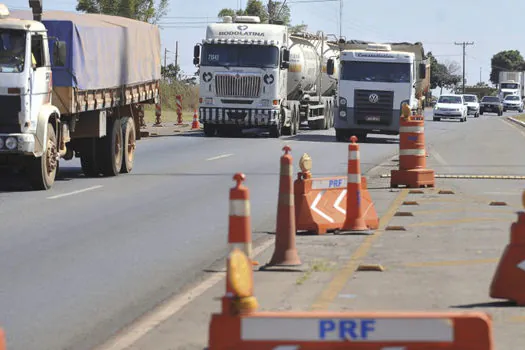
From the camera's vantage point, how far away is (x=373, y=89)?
3866 centimetres

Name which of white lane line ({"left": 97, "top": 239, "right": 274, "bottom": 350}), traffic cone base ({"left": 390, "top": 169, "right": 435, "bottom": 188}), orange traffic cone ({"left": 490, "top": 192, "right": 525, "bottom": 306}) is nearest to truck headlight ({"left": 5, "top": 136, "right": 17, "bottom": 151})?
traffic cone base ({"left": 390, "top": 169, "right": 435, "bottom": 188})

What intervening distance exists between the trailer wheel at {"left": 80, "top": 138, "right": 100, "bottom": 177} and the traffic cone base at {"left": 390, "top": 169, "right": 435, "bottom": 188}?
5.62 m

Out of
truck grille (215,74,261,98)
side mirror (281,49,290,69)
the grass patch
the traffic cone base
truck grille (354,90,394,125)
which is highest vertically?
side mirror (281,49,290,69)

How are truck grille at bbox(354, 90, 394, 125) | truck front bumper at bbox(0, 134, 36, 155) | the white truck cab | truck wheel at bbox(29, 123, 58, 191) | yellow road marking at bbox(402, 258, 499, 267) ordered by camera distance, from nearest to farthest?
1. yellow road marking at bbox(402, 258, 499, 267)
2. truck front bumper at bbox(0, 134, 36, 155)
3. the white truck cab
4. truck wheel at bbox(29, 123, 58, 191)
5. truck grille at bbox(354, 90, 394, 125)

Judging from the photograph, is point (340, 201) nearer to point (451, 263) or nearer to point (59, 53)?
point (451, 263)

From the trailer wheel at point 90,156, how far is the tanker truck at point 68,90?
0.02m

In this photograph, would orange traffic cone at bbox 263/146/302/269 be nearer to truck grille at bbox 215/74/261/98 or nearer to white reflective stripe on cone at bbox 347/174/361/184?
white reflective stripe on cone at bbox 347/174/361/184

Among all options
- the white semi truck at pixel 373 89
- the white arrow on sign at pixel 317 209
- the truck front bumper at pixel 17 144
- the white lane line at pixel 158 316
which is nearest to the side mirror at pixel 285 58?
the white semi truck at pixel 373 89

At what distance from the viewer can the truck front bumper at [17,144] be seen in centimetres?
1844

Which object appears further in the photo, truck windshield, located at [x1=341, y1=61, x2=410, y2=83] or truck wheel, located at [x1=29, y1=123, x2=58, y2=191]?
truck windshield, located at [x1=341, y1=61, x2=410, y2=83]

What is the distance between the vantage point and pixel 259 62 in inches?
1544

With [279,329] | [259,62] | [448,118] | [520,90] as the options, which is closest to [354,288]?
[279,329]

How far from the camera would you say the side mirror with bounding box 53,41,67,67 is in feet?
65.2

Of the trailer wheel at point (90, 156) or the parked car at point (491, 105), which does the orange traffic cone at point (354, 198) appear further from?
the parked car at point (491, 105)
